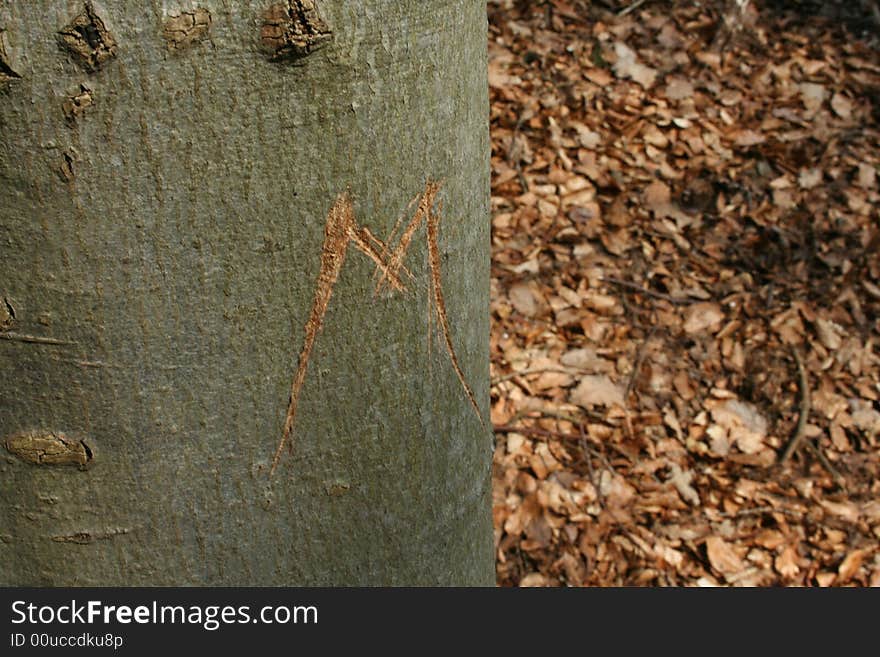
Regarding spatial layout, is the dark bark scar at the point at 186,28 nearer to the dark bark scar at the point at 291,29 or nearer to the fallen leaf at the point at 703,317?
the dark bark scar at the point at 291,29

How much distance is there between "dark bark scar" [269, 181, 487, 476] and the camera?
1093mm

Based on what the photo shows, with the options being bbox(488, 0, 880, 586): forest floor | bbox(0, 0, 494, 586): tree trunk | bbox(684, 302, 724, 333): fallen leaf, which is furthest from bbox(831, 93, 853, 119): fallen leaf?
bbox(0, 0, 494, 586): tree trunk

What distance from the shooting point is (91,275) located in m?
1.03

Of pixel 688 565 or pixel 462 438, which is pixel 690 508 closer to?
pixel 688 565

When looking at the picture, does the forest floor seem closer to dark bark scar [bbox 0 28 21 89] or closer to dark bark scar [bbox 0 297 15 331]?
dark bark scar [bbox 0 297 15 331]

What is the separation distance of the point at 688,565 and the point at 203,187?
2.22m

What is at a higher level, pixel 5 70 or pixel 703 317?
pixel 5 70

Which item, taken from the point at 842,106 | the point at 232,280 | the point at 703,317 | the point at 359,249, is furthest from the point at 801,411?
the point at 232,280

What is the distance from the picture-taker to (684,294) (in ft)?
11.9

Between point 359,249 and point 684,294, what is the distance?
107 inches

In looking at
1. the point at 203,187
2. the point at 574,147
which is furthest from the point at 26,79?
the point at 574,147

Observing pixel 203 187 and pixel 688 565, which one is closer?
pixel 203 187

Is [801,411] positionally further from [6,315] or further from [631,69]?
[6,315]

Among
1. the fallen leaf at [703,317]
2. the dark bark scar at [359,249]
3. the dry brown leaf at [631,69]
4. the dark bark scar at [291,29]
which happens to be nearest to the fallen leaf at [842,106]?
the dry brown leaf at [631,69]
